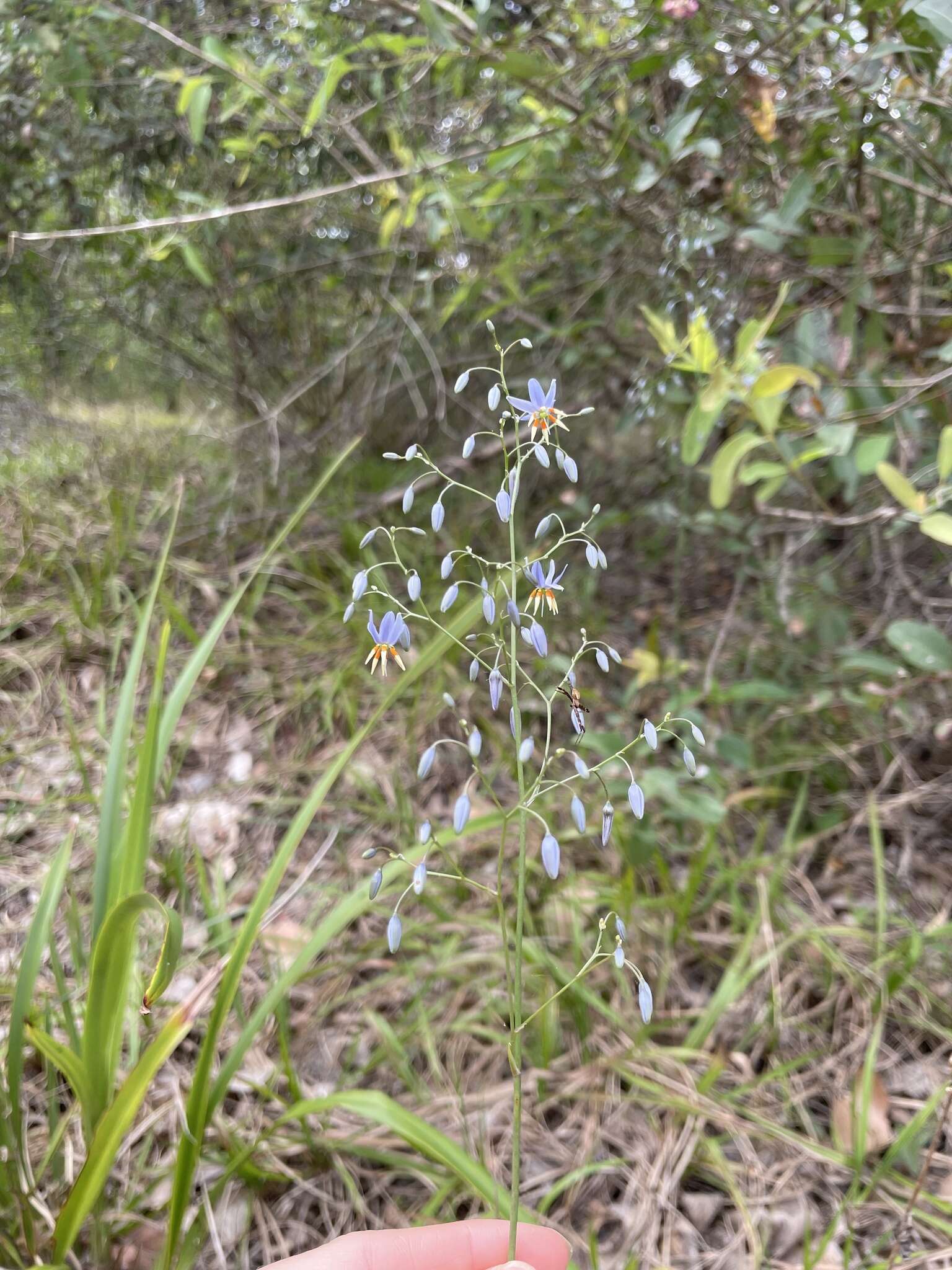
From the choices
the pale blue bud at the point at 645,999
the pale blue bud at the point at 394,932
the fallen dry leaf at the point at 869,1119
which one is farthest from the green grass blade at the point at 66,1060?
the fallen dry leaf at the point at 869,1119

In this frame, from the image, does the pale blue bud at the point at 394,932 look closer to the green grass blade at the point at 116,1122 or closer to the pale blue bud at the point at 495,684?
the pale blue bud at the point at 495,684

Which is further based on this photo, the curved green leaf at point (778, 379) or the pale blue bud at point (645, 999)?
the curved green leaf at point (778, 379)

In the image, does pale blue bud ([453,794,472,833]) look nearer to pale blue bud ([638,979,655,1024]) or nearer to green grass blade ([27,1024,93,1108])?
pale blue bud ([638,979,655,1024])

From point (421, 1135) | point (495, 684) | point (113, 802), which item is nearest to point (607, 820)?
point (495, 684)

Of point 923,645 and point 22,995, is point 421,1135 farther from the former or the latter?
point 923,645

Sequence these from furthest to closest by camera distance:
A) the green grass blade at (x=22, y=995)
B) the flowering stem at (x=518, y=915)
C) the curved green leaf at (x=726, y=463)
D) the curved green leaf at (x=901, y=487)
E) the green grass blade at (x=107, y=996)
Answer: the curved green leaf at (x=726, y=463), the curved green leaf at (x=901, y=487), the green grass blade at (x=22, y=995), the green grass blade at (x=107, y=996), the flowering stem at (x=518, y=915)

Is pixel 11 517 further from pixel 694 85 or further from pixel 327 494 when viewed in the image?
pixel 694 85

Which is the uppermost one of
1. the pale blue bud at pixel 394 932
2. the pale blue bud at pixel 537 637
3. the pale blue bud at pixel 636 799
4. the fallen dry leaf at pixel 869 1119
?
the pale blue bud at pixel 537 637
